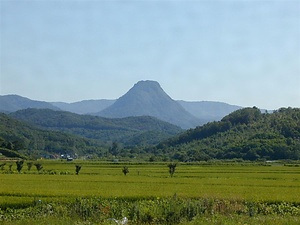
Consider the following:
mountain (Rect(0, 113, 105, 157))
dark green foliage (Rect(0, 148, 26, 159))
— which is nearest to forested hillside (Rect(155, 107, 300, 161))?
mountain (Rect(0, 113, 105, 157))

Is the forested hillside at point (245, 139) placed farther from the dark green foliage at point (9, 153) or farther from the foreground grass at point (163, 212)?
the foreground grass at point (163, 212)

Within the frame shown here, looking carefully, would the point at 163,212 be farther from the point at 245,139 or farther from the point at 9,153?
the point at 245,139

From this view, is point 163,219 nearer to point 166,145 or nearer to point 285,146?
point 285,146

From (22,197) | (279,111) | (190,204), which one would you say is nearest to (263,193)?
(190,204)

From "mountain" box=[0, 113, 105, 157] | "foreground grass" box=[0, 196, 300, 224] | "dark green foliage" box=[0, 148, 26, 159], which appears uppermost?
"mountain" box=[0, 113, 105, 157]

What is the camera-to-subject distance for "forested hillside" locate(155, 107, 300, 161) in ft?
297

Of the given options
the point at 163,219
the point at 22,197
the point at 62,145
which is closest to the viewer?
the point at 163,219

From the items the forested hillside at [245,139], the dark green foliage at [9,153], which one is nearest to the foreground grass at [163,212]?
the forested hillside at [245,139]

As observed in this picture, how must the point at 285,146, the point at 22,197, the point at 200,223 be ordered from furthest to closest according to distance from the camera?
the point at 285,146, the point at 22,197, the point at 200,223

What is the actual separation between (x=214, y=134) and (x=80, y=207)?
373ft

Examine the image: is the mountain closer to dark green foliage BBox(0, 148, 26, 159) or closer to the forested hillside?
the forested hillside

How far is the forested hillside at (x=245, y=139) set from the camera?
90625 mm

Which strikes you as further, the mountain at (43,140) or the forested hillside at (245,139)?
the mountain at (43,140)

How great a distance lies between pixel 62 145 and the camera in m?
159
